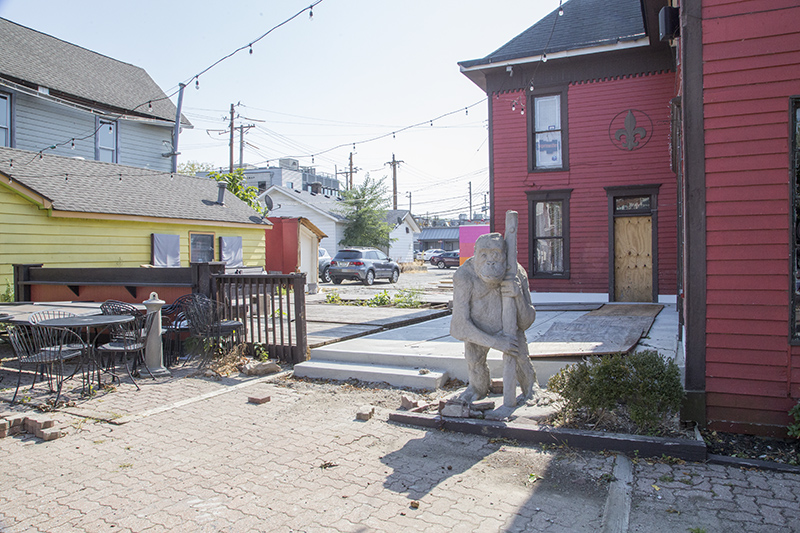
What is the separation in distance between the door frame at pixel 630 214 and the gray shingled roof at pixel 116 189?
10.8 m

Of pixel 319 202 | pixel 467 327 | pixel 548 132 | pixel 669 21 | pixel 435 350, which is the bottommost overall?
pixel 435 350

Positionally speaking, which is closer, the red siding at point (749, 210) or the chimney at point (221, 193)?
the red siding at point (749, 210)

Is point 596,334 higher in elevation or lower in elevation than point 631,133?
lower

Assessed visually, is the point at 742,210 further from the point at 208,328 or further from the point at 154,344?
the point at 154,344

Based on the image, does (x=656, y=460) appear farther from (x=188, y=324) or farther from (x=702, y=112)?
(x=188, y=324)

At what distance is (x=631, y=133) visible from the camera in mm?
12094

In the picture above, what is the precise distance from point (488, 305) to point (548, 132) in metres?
9.17

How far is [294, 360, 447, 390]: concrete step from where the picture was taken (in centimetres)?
625

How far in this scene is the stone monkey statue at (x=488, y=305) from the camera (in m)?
4.63

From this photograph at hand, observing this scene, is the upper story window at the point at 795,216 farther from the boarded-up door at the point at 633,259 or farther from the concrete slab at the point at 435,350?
the boarded-up door at the point at 633,259

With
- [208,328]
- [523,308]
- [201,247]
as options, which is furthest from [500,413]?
[201,247]

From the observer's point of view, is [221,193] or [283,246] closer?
[221,193]

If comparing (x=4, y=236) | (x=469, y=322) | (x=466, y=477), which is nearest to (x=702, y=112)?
(x=469, y=322)

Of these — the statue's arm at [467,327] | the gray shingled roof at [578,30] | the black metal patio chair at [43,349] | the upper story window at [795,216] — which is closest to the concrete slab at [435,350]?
the statue's arm at [467,327]
